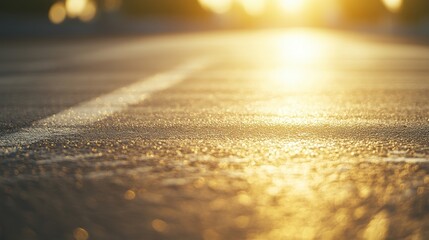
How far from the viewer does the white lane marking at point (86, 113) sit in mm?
4223

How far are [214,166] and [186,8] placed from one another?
238 ft

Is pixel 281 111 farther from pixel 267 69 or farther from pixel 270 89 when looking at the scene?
pixel 267 69

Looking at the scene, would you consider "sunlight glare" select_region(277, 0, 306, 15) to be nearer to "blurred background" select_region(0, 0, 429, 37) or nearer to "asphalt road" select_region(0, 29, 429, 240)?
"blurred background" select_region(0, 0, 429, 37)

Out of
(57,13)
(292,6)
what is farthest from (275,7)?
(57,13)

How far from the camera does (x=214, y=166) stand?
3242 millimetres

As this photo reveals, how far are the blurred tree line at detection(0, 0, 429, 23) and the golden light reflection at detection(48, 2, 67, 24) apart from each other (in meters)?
0.79

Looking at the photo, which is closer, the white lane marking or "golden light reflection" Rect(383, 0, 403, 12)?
the white lane marking

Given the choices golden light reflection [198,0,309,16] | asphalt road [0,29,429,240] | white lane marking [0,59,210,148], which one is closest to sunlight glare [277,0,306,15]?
golden light reflection [198,0,309,16]

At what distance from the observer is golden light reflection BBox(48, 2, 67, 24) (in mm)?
51888

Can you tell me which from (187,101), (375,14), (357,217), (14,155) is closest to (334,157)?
(357,217)

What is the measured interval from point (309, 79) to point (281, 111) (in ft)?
12.7

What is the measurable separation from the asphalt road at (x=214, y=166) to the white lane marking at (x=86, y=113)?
1cm

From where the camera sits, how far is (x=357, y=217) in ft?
7.72

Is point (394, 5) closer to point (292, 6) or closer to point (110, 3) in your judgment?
point (110, 3)
